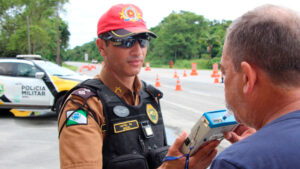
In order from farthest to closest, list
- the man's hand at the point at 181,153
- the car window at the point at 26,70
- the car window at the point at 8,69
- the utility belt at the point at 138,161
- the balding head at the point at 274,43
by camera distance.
A: the car window at the point at 8,69 → the car window at the point at 26,70 → the utility belt at the point at 138,161 → the man's hand at the point at 181,153 → the balding head at the point at 274,43

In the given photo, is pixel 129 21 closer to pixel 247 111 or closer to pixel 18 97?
pixel 247 111

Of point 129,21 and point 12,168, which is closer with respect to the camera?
point 129,21

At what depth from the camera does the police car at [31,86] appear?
6965mm

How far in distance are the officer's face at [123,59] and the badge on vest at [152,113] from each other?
0.25 meters

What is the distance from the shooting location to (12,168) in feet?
13.4

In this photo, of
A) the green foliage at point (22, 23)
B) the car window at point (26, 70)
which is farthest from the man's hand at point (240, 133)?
the green foliage at point (22, 23)

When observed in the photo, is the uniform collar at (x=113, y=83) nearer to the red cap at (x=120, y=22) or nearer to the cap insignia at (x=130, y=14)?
the red cap at (x=120, y=22)

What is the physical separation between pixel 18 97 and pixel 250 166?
740 centimetres

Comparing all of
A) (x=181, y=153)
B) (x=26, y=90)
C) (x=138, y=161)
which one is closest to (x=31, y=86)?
(x=26, y=90)

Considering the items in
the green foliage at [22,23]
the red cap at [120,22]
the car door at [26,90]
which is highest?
the green foliage at [22,23]

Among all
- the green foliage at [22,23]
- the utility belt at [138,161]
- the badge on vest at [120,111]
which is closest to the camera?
the utility belt at [138,161]

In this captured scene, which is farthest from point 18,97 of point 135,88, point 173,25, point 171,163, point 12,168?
point 173,25

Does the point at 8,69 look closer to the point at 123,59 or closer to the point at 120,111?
the point at 123,59

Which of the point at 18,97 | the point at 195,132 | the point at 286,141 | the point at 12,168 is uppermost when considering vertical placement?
the point at 286,141
